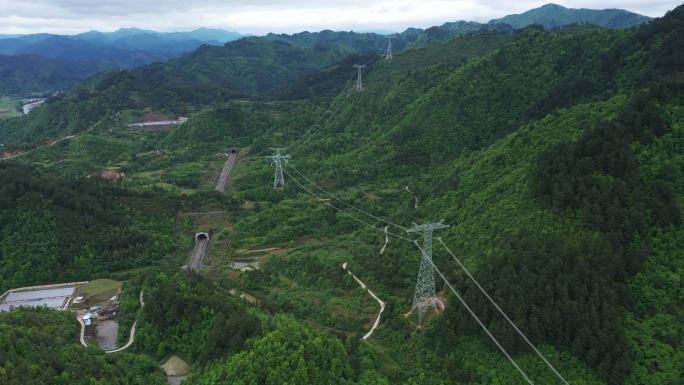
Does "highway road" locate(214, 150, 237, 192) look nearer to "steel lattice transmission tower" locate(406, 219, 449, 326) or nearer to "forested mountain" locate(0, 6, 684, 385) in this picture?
"forested mountain" locate(0, 6, 684, 385)

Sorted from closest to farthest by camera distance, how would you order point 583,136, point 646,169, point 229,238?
point 646,169 → point 583,136 → point 229,238

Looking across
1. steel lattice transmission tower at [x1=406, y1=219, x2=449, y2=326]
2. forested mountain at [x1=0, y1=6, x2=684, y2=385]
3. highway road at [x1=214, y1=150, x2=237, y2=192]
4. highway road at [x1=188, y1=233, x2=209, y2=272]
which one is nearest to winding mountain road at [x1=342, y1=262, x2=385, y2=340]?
forested mountain at [x1=0, y1=6, x2=684, y2=385]

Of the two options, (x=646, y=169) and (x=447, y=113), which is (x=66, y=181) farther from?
(x=646, y=169)

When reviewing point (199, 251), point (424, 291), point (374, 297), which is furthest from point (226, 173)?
point (424, 291)

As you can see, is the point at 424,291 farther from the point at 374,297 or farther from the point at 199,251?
the point at 199,251

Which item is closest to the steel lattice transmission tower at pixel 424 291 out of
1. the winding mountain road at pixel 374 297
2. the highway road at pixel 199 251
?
the winding mountain road at pixel 374 297

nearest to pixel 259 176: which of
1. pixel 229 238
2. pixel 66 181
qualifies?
pixel 229 238
